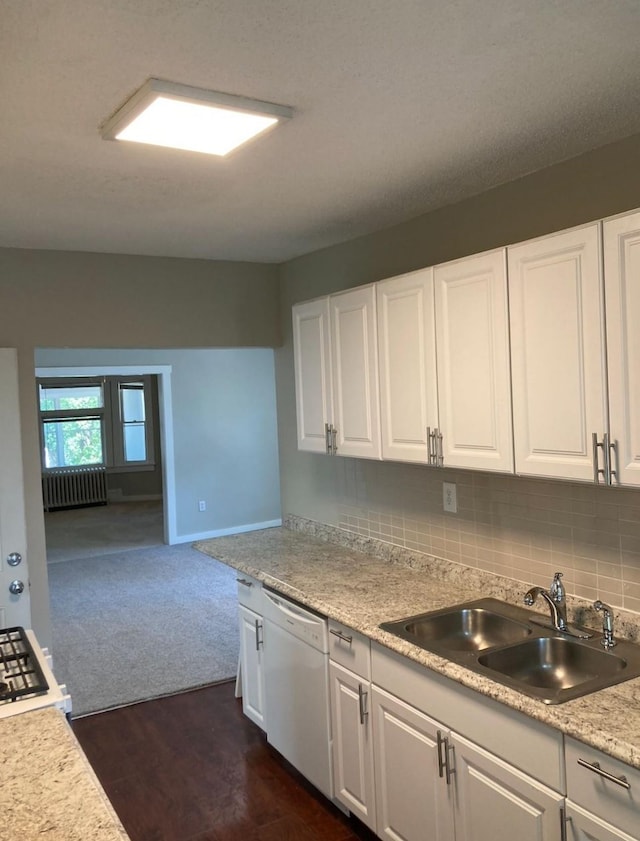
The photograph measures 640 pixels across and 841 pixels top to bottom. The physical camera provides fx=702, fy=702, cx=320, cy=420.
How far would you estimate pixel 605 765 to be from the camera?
169 centimetres

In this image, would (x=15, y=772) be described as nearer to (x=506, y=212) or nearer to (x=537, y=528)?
(x=537, y=528)

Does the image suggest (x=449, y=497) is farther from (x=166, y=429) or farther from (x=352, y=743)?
(x=166, y=429)

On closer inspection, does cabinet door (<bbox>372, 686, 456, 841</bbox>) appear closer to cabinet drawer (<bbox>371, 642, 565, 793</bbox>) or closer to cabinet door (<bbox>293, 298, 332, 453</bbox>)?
cabinet drawer (<bbox>371, 642, 565, 793</bbox>)

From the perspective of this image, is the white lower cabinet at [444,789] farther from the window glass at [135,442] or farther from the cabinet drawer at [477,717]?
the window glass at [135,442]

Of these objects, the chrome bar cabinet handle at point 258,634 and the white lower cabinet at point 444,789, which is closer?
the white lower cabinet at point 444,789

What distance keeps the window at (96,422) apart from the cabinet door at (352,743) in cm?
900

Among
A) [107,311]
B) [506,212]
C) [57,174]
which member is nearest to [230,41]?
[57,174]

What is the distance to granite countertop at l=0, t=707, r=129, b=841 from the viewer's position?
146 centimetres

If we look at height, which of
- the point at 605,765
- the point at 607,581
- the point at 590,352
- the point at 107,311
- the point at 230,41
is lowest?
the point at 605,765

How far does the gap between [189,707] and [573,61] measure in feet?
11.8

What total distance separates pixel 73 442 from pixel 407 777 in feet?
31.9

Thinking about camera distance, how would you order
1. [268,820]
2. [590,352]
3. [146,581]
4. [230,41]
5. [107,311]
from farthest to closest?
[146,581] → [107,311] → [268,820] → [590,352] → [230,41]

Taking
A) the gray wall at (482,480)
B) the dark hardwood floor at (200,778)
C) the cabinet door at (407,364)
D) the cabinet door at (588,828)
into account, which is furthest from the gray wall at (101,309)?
the cabinet door at (588,828)

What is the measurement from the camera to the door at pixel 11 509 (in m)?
3.47
